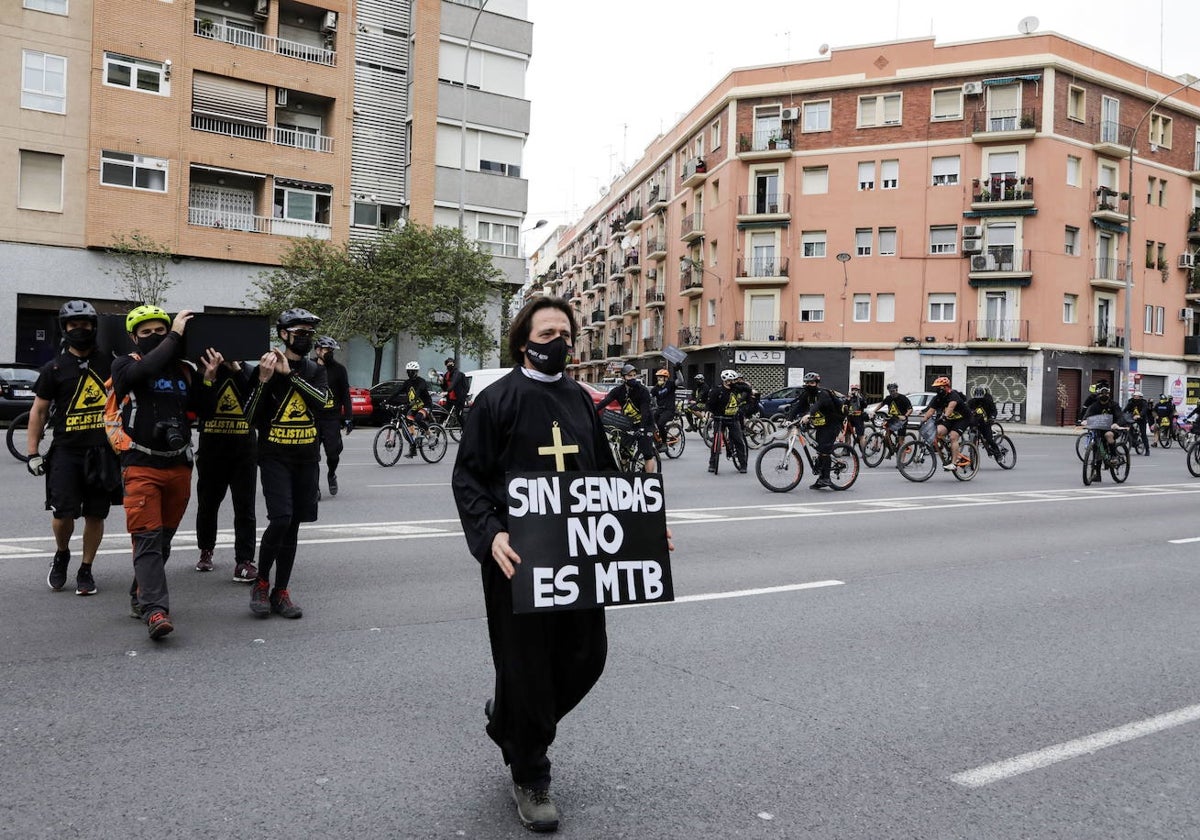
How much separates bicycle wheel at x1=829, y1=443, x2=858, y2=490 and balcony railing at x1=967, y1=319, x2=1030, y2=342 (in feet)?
108

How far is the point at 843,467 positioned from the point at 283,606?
10928 mm

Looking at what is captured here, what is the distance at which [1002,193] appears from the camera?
148 feet

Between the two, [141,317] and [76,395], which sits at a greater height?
[141,317]

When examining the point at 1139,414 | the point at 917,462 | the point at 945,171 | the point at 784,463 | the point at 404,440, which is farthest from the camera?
the point at 945,171

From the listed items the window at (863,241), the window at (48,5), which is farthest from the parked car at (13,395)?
the window at (863,241)

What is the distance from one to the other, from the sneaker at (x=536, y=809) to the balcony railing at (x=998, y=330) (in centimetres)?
4575

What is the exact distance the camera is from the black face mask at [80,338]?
6668 millimetres

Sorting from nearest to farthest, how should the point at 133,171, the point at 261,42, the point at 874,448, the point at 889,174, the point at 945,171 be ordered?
the point at 874,448 < the point at 133,171 < the point at 261,42 < the point at 945,171 < the point at 889,174

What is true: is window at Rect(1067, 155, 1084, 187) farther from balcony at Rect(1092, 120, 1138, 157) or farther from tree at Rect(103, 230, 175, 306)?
tree at Rect(103, 230, 175, 306)

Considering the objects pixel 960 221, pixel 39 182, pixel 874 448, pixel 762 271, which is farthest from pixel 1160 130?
pixel 39 182

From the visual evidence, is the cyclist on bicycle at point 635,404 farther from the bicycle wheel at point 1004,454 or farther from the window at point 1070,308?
the window at point 1070,308

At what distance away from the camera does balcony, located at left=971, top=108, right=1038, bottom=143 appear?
44.5 meters

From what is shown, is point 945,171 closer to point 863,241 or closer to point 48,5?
point 863,241

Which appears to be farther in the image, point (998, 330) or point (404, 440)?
point (998, 330)
